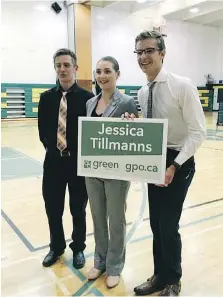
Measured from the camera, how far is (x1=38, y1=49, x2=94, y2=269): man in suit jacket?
237 centimetres

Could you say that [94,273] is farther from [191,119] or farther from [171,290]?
[191,119]

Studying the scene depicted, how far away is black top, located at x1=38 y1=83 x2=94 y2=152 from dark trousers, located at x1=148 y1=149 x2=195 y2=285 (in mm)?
739

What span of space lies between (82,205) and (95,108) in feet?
2.79

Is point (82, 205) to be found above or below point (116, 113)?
below


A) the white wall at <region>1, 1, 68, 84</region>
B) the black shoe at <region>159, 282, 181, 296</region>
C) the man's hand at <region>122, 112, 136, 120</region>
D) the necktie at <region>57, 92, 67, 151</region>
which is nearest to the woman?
the man's hand at <region>122, 112, 136, 120</region>

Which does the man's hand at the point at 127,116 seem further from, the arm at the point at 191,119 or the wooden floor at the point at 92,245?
the wooden floor at the point at 92,245

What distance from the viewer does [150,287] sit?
2229 millimetres

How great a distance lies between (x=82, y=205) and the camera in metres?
2.57

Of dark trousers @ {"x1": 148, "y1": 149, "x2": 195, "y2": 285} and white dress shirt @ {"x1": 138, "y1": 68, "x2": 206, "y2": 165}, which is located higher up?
white dress shirt @ {"x1": 138, "y1": 68, "x2": 206, "y2": 165}

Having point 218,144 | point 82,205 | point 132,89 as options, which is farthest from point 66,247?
point 132,89

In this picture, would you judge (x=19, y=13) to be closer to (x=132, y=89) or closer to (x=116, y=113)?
(x=132, y=89)

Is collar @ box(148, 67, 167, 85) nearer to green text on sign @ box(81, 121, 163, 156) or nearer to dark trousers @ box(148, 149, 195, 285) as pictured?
green text on sign @ box(81, 121, 163, 156)

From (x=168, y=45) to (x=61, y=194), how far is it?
15.2m

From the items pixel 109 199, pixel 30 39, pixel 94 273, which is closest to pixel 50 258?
pixel 94 273
